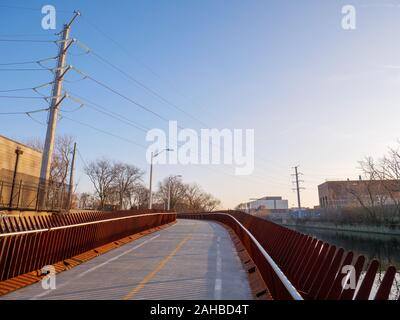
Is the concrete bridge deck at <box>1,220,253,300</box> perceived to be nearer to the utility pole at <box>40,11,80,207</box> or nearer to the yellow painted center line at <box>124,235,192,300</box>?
the yellow painted center line at <box>124,235,192,300</box>

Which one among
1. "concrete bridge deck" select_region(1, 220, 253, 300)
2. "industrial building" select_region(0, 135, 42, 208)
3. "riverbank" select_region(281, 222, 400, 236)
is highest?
"industrial building" select_region(0, 135, 42, 208)

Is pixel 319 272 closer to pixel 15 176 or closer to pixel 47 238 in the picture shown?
pixel 47 238

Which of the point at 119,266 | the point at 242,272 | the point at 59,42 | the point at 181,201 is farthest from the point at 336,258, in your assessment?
the point at 181,201

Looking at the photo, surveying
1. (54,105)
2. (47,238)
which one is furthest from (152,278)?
(54,105)

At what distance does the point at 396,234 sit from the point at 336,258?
4643 cm

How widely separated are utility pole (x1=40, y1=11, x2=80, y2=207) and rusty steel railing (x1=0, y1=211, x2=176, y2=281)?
19.6ft

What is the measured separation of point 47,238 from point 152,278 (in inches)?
139

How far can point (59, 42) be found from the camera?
875 inches

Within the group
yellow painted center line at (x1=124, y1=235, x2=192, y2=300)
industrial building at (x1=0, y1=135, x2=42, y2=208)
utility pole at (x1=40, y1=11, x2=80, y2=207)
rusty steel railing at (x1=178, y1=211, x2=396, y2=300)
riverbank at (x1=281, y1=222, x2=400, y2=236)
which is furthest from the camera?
riverbank at (x1=281, y1=222, x2=400, y2=236)

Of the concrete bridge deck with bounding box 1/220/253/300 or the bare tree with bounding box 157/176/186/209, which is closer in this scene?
the concrete bridge deck with bounding box 1/220/253/300

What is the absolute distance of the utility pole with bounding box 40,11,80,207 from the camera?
19269 millimetres

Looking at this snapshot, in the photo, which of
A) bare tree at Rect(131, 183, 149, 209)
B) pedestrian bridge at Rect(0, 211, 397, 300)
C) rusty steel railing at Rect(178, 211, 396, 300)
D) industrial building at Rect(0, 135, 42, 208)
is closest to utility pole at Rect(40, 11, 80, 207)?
industrial building at Rect(0, 135, 42, 208)

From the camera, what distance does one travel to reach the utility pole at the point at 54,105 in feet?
63.2

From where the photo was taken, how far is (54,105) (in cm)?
2031
